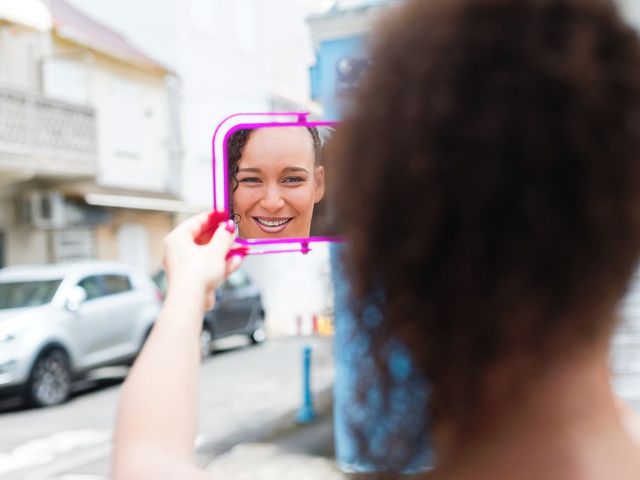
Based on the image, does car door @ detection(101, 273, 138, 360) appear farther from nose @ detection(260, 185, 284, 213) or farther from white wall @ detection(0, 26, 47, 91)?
nose @ detection(260, 185, 284, 213)

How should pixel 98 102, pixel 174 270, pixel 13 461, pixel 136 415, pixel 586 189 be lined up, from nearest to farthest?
pixel 586 189 → pixel 136 415 → pixel 174 270 → pixel 13 461 → pixel 98 102

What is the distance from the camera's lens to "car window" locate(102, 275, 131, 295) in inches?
384

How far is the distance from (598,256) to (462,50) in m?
0.19

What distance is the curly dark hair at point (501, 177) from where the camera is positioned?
60cm

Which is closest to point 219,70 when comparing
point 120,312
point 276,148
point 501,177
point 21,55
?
point 21,55

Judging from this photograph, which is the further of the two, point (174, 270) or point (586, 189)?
Result: point (174, 270)


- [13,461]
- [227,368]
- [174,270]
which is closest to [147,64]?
[227,368]

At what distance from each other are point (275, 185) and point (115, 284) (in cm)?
915

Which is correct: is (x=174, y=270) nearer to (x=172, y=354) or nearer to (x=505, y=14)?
(x=172, y=354)

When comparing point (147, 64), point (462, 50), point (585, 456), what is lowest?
point (585, 456)

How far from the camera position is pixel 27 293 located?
886 cm

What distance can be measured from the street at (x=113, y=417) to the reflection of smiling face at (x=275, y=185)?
14.1 ft

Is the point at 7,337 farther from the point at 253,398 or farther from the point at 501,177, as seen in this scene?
the point at 501,177

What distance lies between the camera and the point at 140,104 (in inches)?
673
